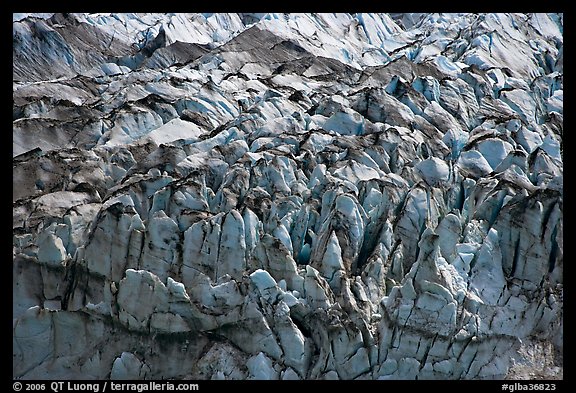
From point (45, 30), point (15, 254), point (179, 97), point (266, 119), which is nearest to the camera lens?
point (15, 254)

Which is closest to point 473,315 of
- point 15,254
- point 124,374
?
point 124,374

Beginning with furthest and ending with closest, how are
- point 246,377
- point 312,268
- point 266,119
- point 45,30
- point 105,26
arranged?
point 105,26 → point 45,30 → point 266,119 → point 312,268 → point 246,377

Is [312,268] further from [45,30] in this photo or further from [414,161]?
[45,30]

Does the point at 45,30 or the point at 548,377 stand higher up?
the point at 45,30

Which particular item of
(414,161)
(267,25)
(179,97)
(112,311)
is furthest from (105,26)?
(112,311)

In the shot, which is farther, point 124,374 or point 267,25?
point 267,25

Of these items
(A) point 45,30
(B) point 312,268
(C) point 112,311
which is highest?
(A) point 45,30
